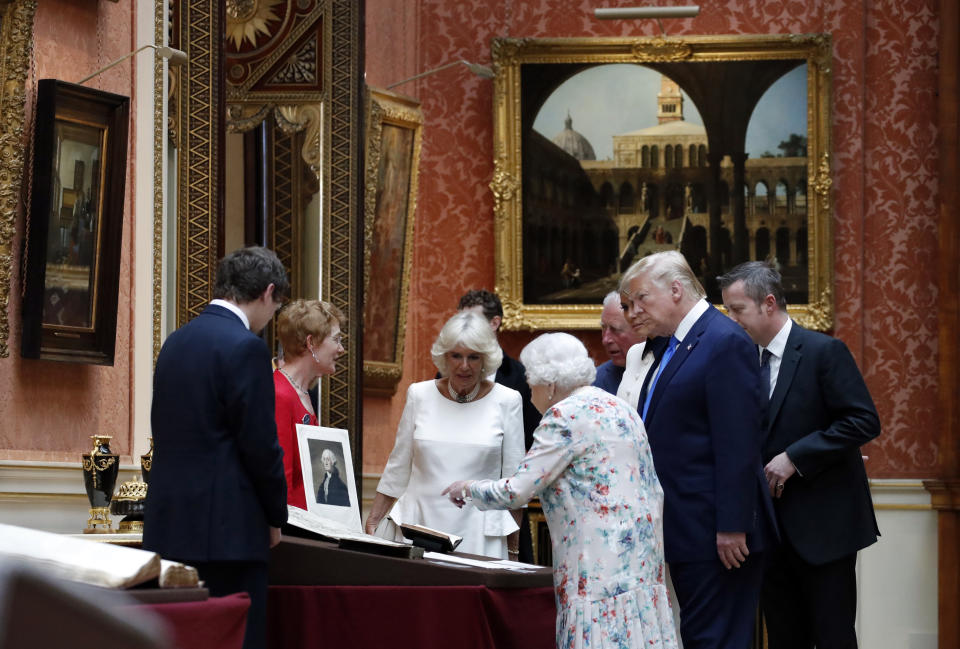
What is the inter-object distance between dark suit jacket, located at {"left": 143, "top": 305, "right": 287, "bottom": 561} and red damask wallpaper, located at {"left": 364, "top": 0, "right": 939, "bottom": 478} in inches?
232

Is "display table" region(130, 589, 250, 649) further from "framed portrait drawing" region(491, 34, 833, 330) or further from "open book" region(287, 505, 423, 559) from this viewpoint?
"framed portrait drawing" region(491, 34, 833, 330)

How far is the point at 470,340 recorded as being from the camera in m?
5.36

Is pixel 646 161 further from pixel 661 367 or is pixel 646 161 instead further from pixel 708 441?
pixel 708 441

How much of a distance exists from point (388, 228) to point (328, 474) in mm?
4270

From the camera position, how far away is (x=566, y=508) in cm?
422

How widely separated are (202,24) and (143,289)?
1452 millimetres

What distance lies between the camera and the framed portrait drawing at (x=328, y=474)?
4797 mm

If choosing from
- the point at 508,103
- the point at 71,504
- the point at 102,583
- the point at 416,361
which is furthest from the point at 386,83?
the point at 102,583

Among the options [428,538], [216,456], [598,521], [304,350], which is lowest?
[428,538]

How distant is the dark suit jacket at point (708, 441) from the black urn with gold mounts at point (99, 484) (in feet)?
6.41

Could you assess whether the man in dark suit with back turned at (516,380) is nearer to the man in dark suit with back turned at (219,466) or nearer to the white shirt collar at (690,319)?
the white shirt collar at (690,319)

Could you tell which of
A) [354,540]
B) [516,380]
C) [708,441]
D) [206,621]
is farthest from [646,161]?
[206,621]

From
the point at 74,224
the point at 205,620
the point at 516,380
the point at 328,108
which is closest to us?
the point at 205,620

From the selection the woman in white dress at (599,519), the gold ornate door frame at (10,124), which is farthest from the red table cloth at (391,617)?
the gold ornate door frame at (10,124)
